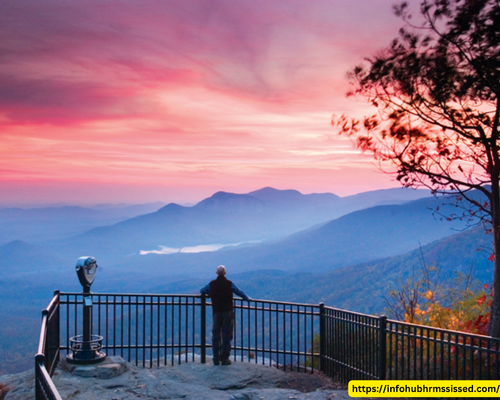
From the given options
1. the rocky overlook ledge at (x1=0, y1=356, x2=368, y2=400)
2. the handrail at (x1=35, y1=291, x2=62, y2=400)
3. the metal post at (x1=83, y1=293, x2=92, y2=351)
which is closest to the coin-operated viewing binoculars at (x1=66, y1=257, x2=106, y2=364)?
the metal post at (x1=83, y1=293, x2=92, y2=351)

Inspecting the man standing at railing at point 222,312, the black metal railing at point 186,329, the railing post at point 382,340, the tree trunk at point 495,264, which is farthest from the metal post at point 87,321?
the tree trunk at point 495,264

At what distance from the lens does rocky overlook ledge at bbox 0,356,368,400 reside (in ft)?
27.2

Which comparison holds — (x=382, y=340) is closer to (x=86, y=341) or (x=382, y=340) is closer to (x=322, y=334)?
(x=322, y=334)

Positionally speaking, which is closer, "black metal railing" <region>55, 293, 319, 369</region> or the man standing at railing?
A: the man standing at railing

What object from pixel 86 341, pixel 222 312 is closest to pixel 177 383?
pixel 222 312

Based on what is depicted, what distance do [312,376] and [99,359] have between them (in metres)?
4.20

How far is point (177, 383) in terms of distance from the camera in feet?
30.7

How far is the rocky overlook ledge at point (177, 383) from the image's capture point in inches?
327

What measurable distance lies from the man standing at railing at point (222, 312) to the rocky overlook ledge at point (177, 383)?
1.09 feet

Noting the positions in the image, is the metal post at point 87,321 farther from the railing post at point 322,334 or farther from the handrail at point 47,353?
the railing post at point 322,334

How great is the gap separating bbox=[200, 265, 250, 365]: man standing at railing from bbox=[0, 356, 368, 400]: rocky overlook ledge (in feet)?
1.09

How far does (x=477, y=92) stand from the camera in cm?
984

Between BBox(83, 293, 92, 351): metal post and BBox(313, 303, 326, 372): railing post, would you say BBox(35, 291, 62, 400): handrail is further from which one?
BBox(313, 303, 326, 372): railing post

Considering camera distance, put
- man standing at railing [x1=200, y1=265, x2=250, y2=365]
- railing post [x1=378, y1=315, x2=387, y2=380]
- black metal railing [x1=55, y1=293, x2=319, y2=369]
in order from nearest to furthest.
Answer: railing post [x1=378, y1=315, x2=387, y2=380] < man standing at railing [x1=200, y1=265, x2=250, y2=365] < black metal railing [x1=55, y1=293, x2=319, y2=369]
